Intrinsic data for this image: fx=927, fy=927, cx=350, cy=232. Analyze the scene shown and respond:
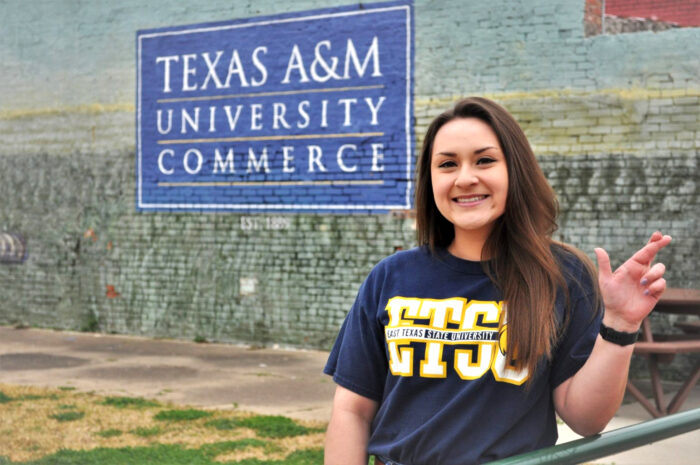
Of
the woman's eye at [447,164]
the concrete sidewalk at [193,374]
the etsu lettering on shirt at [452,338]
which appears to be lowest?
the concrete sidewalk at [193,374]

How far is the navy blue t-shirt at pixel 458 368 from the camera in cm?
177

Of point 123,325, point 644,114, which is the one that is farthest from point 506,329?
point 123,325

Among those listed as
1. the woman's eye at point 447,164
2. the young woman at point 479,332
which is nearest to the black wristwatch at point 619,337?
the young woman at point 479,332

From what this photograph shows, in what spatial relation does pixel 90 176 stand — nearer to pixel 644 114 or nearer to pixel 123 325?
pixel 123 325

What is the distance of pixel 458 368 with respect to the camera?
1.79 metres

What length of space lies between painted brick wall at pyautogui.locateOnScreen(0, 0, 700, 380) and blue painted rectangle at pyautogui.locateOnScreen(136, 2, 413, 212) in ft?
0.58

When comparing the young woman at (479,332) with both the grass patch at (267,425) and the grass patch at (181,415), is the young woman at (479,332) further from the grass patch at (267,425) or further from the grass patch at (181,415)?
the grass patch at (181,415)

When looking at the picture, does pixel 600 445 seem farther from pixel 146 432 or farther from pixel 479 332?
pixel 146 432

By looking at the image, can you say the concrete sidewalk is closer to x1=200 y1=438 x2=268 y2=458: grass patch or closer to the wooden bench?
the wooden bench

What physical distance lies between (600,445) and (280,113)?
8.97 meters

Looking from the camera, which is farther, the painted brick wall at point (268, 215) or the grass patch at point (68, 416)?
the painted brick wall at point (268, 215)

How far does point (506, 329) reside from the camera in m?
1.79

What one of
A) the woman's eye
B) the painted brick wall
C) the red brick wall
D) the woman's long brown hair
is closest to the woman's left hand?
the woman's long brown hair

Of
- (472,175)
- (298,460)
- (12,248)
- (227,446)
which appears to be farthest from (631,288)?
(12,248)
